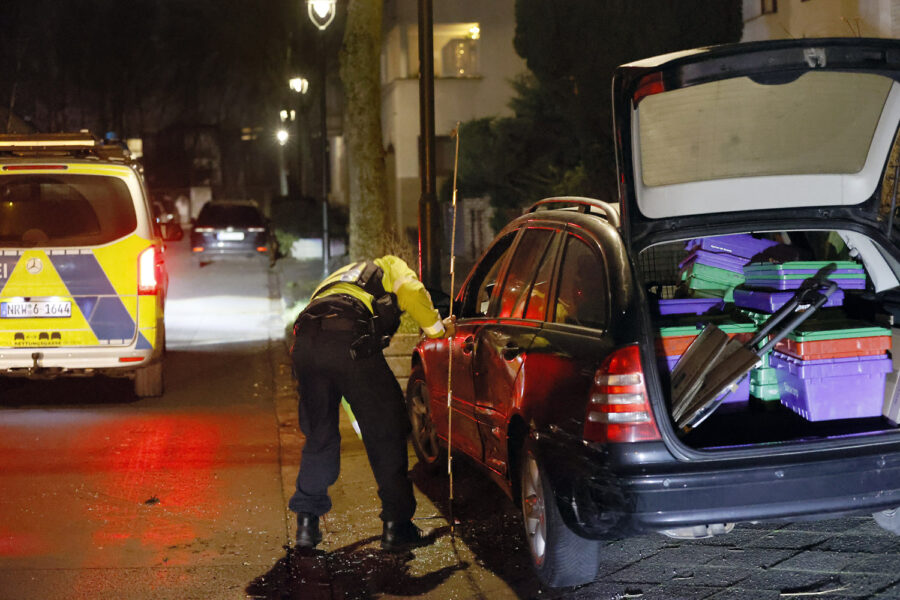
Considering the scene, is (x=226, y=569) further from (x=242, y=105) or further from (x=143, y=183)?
(x=242, y=105)

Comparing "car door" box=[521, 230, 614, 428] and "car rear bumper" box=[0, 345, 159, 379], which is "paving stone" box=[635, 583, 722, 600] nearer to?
"car door" box=[521, 230, 614, 428]

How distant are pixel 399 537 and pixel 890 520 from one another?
242 centimetres

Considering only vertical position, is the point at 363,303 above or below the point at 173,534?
above

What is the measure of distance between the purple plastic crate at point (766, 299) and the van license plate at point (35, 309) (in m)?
5.76

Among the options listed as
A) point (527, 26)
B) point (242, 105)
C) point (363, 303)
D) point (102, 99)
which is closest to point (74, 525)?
point (363, 303)

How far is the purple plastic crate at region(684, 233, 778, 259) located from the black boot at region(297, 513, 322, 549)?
2491mm

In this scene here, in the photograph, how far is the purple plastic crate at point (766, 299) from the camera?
19.5 feet

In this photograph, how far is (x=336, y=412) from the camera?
625cm

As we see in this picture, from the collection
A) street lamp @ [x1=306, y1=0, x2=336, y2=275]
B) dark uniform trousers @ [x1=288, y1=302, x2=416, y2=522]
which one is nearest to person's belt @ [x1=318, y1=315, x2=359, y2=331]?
dark uniform trousers @ [x1=288, y1=302, x2=416, y2=522]

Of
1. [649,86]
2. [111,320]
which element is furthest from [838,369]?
[111,320]

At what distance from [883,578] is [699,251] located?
1.96 meters

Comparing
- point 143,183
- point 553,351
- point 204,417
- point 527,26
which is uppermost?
point 527,26

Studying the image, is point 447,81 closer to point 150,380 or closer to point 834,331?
point 150,380

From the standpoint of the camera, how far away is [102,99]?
57969 mm
